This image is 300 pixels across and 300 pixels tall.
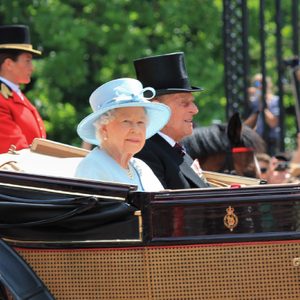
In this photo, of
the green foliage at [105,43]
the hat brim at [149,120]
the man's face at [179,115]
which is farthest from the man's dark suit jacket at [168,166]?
the green foliage at [105,43]

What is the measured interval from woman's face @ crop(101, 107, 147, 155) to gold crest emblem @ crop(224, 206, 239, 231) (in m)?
0.69

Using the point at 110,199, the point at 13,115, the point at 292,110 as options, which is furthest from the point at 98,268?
the point at 292,110

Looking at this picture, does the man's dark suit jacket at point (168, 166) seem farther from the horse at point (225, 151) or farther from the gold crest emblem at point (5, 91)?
the gold crest emblem at point (5, 91)

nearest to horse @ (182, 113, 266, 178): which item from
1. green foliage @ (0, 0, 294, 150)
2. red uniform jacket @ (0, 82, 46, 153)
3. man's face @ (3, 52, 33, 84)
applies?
red uniform jacket @ (0, 82, 46, 153)

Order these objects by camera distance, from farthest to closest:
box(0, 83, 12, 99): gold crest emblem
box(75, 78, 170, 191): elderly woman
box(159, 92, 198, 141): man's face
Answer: box(0, 83, 12, 99): gold crest emblem → box(159, 92, 198, 141): man's face → box(75, 78, 170, 191): elderly woman

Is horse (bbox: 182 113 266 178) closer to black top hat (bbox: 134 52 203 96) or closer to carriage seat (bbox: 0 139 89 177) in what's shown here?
black top hat (bbox: 134 52 203 96)

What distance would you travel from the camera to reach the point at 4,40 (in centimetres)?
713

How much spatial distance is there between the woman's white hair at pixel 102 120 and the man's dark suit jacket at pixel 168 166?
2.04 ft

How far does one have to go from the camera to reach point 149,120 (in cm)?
486

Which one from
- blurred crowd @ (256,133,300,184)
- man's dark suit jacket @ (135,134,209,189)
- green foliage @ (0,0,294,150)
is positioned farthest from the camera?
green foliage @ (0,0,294,150)

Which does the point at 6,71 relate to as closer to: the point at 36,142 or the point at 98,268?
the point at 36,142

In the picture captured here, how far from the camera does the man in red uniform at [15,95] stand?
21.2 feet

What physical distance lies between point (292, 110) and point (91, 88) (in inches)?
167

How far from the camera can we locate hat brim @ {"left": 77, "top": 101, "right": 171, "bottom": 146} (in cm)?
460
